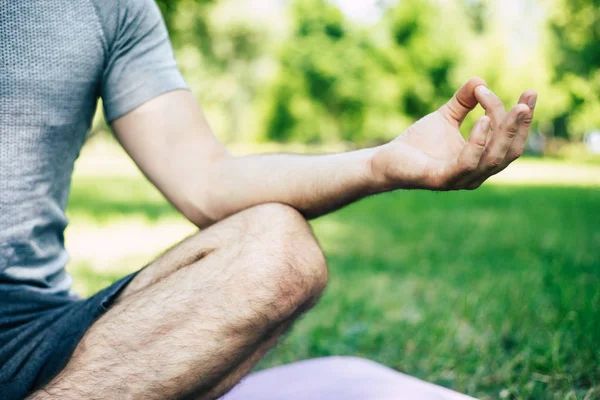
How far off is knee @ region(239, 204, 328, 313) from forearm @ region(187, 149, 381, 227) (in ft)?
0.21

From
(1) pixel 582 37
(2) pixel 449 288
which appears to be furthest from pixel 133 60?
(1) pixel 582 37

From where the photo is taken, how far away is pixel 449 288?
327 centimetres

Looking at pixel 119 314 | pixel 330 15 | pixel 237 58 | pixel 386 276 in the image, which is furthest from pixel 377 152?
pixel 330 15

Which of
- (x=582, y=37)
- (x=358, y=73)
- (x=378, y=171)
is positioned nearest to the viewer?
(x=378, y=171)

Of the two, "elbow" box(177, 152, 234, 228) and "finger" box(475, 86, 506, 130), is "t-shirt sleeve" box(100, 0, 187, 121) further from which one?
"finger" box(475, 86, 506, 130)

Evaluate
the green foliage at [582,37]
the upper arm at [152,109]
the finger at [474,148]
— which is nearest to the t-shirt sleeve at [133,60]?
the upper arm at [152,109]

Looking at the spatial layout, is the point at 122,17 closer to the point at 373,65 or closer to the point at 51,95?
the point at 51,95

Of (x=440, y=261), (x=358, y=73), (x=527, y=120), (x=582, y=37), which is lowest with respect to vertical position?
(x=358, y=73)

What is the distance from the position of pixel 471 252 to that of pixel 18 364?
3.56 metres

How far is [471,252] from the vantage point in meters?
4.37

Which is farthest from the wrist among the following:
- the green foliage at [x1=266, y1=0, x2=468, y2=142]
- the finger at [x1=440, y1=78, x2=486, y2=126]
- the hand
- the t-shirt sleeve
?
the green foliage at [x1=266, y1=0, x2=468, y2=142]

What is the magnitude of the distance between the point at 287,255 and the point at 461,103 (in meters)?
→ 0.51

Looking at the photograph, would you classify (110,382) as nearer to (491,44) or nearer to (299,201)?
(299,201)

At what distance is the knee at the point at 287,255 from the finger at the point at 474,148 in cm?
40
